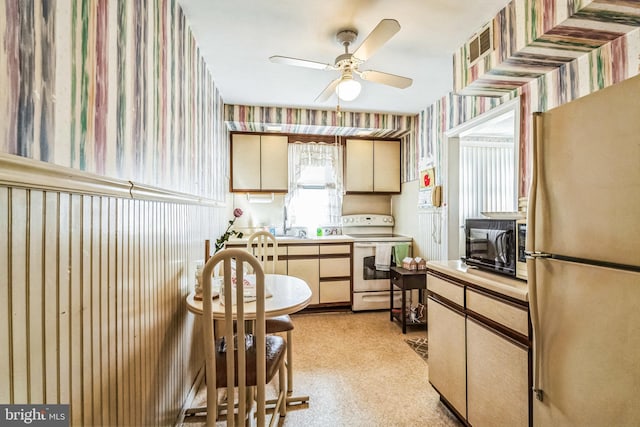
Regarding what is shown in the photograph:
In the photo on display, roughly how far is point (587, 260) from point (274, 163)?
3.44 metres

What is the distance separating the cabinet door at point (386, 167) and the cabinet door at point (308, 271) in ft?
4.74

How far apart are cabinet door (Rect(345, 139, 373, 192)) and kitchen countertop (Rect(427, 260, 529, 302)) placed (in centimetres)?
232

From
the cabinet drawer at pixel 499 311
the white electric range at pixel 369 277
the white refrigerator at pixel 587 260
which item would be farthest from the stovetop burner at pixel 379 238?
the white refrigerator at pixel 587 260

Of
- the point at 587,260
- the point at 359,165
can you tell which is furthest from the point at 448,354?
the point at 359,165

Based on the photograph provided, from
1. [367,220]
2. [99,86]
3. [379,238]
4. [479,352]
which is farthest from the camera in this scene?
[367,220]

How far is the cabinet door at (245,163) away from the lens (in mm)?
3883

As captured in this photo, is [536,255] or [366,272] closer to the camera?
[536,255]

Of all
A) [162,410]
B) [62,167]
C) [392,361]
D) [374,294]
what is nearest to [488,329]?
[392,361]

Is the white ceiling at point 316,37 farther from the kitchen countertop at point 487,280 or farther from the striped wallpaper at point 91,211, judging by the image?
the kitchen countertop at point 487,280

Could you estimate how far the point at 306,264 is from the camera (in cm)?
361

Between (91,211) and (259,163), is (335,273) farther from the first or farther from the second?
(91,211)

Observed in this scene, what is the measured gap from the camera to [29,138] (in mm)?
697

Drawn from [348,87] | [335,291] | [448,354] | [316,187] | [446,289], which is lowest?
[335,291]

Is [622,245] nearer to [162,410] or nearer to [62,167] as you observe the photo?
[62,167]
